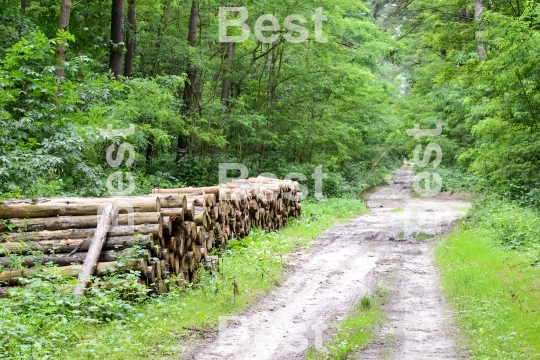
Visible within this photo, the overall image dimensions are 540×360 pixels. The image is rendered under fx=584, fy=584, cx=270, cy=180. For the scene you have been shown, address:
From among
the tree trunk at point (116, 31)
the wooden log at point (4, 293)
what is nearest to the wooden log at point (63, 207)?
the wooden log at point (4, 293)

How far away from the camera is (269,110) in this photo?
26.5 m

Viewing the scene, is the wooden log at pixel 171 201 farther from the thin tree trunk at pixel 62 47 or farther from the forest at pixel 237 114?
the thin tree trunk at pixel 62 47

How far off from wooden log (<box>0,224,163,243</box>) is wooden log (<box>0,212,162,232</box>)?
4.7 inches

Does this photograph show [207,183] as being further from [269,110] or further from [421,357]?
[421,357]

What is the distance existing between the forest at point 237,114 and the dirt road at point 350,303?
1.44 feet

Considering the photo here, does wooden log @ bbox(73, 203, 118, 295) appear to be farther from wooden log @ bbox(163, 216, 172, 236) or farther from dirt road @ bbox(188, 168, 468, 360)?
dirt road @ bbox(188, 168, 468, 360)

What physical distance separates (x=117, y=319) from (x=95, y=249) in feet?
4.46

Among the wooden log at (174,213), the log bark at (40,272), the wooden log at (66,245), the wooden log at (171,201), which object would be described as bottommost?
the log bark at (40,272)

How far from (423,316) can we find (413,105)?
3274 centimetres

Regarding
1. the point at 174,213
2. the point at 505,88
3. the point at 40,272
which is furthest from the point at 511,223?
the point at 40,272

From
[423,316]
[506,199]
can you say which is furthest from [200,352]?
[506,199]

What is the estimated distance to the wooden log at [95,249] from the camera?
8.13 meters

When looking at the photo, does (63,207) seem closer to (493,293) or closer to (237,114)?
(493,293)

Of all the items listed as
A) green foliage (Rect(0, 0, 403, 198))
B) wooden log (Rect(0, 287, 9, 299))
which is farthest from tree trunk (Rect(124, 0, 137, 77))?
wooden log (Rect(0, 287, 9, 299))
